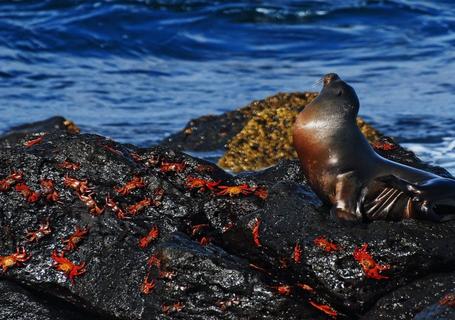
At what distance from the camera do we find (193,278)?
17.8 ft

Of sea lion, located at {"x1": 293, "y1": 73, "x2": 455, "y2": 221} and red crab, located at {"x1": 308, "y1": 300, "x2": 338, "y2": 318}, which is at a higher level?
sea lion, located at {"x1": 293, "y1": 73, "x2": 455, "y2": 221}

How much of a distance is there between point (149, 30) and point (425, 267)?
751 inches

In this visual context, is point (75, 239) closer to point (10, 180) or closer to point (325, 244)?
point (10, 180)

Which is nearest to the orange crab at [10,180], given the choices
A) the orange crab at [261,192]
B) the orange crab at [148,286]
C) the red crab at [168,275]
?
the orange crab at [148,286]

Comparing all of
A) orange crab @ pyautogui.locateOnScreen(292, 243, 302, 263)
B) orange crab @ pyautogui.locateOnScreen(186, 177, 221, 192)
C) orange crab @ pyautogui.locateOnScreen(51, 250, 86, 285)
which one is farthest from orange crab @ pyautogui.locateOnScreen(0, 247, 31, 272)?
orange crab @ pyautogui.locateOnScreen(292, 243, 302, 263)

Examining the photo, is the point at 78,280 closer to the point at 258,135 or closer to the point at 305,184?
the point at 305,184

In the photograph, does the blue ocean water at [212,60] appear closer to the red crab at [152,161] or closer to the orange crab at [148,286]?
the red crab at [152,161]

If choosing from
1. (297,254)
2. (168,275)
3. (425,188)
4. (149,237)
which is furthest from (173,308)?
(425,188)

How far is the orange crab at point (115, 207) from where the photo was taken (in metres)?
6.08

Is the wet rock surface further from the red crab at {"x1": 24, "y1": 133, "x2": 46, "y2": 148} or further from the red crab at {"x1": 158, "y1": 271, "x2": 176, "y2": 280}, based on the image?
the red crab at {"x1": 24, "y1": 133, "x2": 46, "y2": 148}

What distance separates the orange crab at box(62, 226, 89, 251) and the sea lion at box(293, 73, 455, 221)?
1.43 m

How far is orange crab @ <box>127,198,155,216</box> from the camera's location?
6.18m

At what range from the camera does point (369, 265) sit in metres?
5.33

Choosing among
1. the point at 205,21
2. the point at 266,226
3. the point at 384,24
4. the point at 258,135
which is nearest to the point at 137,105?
the point at 258,135
